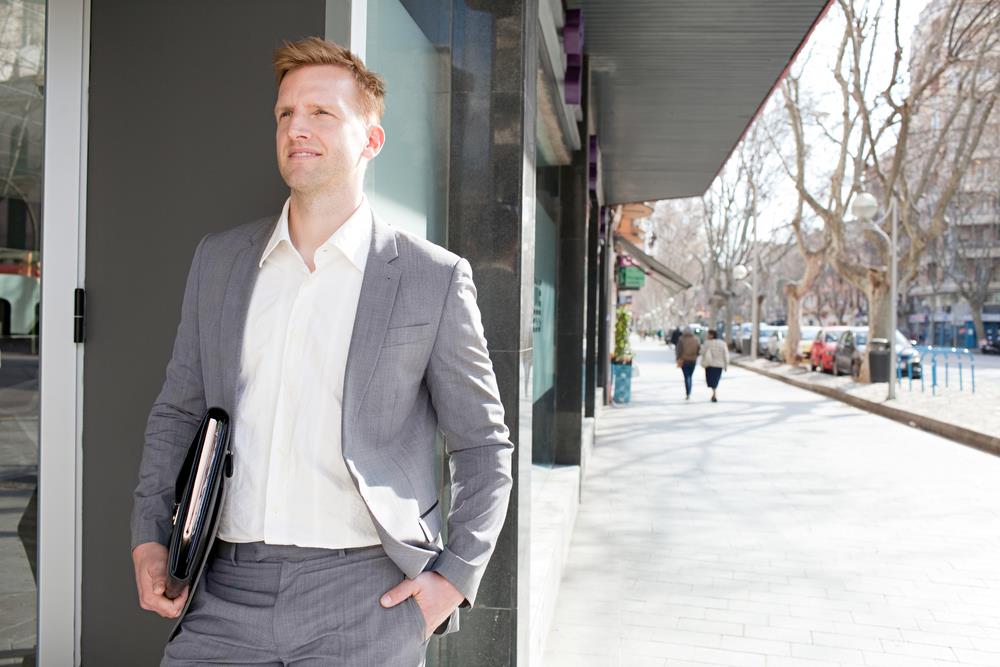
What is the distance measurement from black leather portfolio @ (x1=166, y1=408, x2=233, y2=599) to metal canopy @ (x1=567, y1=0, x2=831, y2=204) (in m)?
5.87

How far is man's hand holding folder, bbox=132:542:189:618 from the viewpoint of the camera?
5.91 feet

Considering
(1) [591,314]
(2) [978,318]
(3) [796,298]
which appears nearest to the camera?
(1) [591,314]

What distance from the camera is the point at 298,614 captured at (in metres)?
1.77

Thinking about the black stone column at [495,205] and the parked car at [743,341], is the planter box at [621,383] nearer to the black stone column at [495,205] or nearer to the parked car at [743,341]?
the black stone column at [495,205]

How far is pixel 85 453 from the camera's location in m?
2.77

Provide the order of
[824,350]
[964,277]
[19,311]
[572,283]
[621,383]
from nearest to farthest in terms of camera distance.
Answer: [19,311], [572,283], [621,383], [824,350], [964,277]

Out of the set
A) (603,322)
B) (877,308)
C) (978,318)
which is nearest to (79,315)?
(603,322)

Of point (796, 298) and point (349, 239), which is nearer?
point (349, 239)

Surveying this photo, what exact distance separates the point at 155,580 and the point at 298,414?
17.5 inches

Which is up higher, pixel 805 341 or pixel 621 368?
pixel 805 341

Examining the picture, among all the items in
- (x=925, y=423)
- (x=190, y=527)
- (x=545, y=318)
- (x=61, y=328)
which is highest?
(x=545, y=318)

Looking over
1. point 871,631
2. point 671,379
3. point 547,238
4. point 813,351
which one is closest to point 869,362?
point 671,379

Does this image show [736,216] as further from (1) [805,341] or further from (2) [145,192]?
(2) [145,192]

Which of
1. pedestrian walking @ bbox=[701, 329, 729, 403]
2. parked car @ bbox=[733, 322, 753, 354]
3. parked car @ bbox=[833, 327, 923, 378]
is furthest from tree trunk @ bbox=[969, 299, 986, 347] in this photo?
pedestrian walking @ bbox=[701, 329, 729, 403]
